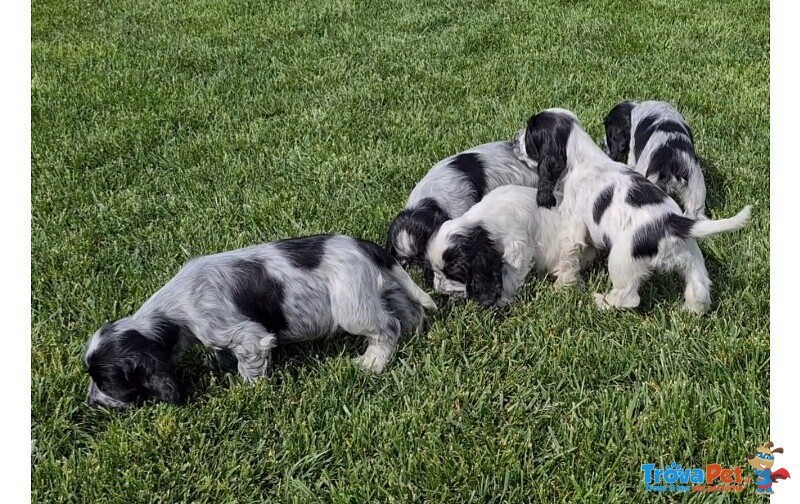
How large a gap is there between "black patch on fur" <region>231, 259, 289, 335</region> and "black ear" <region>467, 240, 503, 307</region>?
1.20m

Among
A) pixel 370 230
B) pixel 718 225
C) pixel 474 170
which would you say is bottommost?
pixel 370 230

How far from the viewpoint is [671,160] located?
5039mm

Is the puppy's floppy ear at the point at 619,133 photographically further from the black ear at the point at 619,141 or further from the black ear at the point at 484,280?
the black ear at the point at 484,280

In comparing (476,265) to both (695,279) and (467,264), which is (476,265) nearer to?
(467,264)

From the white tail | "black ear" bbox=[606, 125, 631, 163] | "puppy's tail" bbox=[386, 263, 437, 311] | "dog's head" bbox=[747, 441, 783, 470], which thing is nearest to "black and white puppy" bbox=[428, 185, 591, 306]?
"puppy's tail" bbox=[386, 263, 437, 311]

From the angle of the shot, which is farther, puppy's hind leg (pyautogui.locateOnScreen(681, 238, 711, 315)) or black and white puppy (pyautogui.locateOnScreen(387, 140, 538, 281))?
black and white puppy (pyautogui.locateOnScreen(387, 140, 538, 281))

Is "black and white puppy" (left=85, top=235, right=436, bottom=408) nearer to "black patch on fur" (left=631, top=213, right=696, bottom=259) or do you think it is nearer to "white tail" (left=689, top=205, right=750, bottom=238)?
"black patch on fur" (left=631, top=213, right=696, bottom=259)

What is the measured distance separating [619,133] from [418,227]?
2240mm

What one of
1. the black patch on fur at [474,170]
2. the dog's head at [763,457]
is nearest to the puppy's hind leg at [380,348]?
the black patch on fur at [474,170]

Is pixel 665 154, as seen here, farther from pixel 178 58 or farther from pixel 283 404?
pixel 178 58

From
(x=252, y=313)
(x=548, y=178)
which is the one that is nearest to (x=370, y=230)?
(x=548, y=178)

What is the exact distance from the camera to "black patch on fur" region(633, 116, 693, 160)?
5.29m

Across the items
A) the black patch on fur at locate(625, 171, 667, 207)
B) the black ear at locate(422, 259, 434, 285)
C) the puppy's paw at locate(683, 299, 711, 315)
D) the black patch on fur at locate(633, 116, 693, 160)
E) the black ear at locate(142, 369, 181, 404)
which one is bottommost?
the black ear at locate(142, 369, 181, 404)

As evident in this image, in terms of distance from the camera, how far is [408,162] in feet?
19.7
